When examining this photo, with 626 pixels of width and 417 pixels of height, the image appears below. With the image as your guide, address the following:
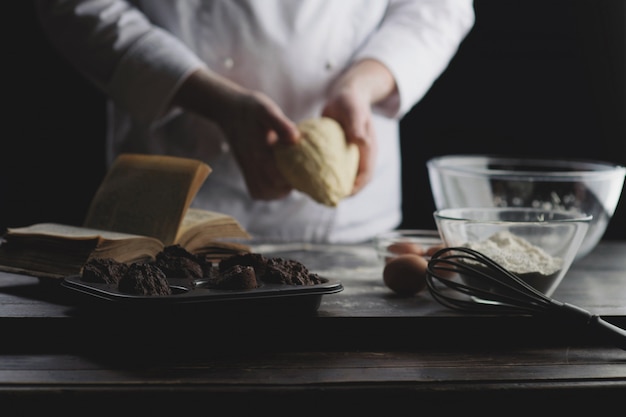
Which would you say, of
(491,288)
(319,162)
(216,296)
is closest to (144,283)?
(216,296)

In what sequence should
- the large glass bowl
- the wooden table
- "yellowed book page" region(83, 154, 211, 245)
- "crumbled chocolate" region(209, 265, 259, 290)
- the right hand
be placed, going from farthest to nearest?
the right hand, the large glass bowl, "yellowed book page" region(83, 154, 211, 245), "crumbled chocolate" region(209, 265, 259, 290), the wooden table

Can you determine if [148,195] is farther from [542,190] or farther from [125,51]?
[542,190]

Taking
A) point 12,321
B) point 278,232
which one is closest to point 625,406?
point 12,321

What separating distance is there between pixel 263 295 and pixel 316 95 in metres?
0.87

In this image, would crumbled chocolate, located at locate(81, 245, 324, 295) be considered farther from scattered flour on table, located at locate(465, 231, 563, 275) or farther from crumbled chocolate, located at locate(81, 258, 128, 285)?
scattered flour on table, located at locate(465, 231, 563, 275)

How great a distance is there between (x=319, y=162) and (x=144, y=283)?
1.77ft

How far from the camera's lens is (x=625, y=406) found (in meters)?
0.69

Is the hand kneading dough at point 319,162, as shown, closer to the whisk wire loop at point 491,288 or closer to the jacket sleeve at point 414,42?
the jacket sleeve at point 414,42

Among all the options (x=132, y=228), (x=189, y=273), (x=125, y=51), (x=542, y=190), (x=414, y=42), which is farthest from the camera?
(x=414, y=42)

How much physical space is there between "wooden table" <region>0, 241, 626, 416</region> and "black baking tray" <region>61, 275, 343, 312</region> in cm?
1

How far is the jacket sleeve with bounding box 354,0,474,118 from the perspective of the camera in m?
1.51

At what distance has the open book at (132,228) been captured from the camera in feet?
3.06

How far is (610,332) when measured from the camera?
29.3 inches

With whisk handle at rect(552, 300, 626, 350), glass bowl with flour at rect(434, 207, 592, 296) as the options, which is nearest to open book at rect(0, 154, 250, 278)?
glass bowl with flour at rect(434, 207, 592, 296)
